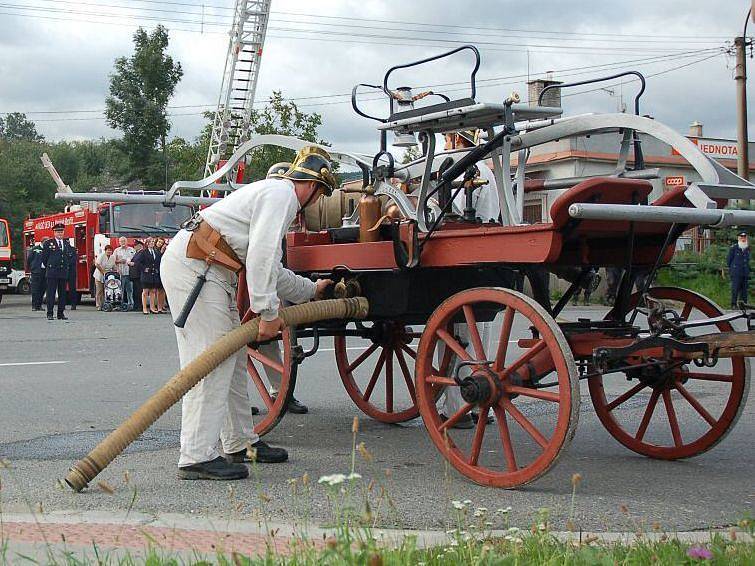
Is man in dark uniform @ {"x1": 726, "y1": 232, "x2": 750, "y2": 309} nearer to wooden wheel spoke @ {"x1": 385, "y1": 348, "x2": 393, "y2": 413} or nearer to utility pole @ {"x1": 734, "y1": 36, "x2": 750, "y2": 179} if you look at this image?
utility pole @ {"x1": 734, "y1": 36, "x2": 750, "y2": 179}

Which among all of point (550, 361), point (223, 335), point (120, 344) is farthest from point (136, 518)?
point (120, 344)

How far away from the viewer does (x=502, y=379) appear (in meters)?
5.62

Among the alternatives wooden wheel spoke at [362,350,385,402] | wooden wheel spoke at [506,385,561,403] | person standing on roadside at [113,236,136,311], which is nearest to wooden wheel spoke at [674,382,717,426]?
wooden wheel spoke at [506,385,561,403]

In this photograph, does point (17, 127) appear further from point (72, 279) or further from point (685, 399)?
point (685, 399)

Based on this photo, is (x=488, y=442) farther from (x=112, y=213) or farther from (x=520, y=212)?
(x=112, y=213)

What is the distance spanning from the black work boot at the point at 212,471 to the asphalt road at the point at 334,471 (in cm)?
8

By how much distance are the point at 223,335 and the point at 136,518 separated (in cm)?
135

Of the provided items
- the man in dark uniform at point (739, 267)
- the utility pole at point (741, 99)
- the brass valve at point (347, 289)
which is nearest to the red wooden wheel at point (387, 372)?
the brass valve at point (347, 289)

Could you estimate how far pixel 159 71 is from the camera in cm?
5100

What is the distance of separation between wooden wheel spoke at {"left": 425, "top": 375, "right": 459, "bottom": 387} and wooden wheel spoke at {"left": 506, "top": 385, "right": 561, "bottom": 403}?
300mm

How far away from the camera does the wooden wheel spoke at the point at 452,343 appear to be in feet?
19.0

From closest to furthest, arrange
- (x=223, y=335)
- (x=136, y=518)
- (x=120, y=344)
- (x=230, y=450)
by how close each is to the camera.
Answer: (x=136, y=518)
(x=223, y=335)
(x=230, y=450)
(x=120, y=344)

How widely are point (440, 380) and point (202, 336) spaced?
1.36m

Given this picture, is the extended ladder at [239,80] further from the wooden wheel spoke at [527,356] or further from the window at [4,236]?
the wooden wheel spoke at [527,356]
